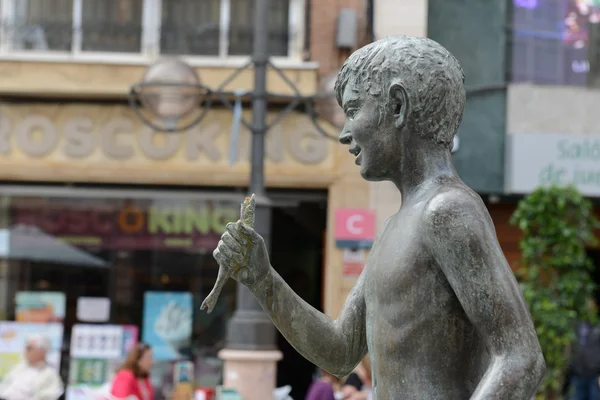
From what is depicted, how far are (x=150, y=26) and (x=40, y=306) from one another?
3.85 meters

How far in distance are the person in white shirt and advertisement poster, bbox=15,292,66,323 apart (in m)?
2.93

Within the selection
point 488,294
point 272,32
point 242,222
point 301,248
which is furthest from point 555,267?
point 488,294

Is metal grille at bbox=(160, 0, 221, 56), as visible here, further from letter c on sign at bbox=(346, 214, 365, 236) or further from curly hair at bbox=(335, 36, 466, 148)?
curly hair at bbox=(335, 36, 466, 148)

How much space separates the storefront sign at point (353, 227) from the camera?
1357cm

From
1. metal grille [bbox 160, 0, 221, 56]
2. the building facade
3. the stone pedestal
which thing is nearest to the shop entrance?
the building facade

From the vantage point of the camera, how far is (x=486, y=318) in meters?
2.10

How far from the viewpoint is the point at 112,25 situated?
46.1ft

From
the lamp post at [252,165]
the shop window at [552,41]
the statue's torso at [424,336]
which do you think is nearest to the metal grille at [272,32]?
the lamp post at [252,165]

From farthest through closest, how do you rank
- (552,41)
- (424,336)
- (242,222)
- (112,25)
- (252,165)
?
(552,41) → (112,25) → (252,165) → (242,222) → (424,336)

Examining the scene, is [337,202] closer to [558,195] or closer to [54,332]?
[558,195]

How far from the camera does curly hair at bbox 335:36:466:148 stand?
2277 mm

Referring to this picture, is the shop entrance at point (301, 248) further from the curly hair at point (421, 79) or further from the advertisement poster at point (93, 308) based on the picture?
the curly hair at point (421, 79)

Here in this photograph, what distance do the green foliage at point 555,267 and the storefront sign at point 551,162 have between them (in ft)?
3.69

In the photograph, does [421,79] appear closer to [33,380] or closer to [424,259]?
[424,259]
